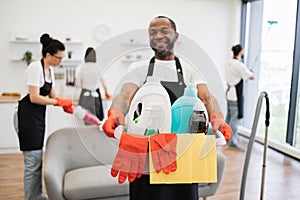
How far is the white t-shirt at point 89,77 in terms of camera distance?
109 cm

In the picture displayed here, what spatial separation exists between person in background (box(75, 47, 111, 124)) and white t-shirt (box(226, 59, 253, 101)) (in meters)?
3.26

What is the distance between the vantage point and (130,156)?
964mm

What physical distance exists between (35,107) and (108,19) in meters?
2.80

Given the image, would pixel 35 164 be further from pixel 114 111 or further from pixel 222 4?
pixel 222 4

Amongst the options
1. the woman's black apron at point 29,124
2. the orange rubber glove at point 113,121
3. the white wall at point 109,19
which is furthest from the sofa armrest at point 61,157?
the white wall at point 109,19

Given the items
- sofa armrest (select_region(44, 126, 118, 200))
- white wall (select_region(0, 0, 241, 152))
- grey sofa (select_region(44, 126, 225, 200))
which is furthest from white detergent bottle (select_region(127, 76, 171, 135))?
white wall (select_region(0, 0, 241, 152))

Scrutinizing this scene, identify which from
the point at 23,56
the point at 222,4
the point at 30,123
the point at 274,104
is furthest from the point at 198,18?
the point at 30,123

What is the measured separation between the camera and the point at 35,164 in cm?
235

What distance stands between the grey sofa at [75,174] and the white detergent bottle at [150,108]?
1.01m

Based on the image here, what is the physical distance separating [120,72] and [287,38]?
383 centimetres

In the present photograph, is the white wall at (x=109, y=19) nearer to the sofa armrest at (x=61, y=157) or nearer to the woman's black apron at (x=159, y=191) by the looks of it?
the sofa armrest at (x=61, y=157)

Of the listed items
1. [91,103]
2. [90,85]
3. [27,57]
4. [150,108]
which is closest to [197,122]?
[150,108]

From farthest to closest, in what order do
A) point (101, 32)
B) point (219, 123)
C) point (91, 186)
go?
point (101, 32)
point (91, 186)
point (219, 123)

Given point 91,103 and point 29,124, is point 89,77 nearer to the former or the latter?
point 91,103
